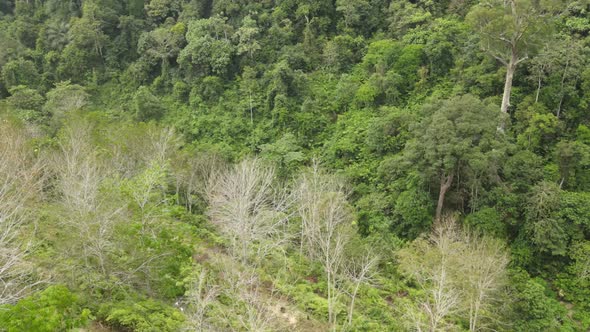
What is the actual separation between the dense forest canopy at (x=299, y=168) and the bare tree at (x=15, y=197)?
0.14 m

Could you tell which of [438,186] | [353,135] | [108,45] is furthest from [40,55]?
[438,186]

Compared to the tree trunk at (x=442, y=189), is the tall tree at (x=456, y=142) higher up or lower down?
higher up

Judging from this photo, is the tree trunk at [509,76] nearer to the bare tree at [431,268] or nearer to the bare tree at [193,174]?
the bare tree at [431,268]

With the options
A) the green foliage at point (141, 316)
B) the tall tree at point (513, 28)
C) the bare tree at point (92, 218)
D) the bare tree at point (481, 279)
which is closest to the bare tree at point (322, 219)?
the bare tree at point (481, 279)

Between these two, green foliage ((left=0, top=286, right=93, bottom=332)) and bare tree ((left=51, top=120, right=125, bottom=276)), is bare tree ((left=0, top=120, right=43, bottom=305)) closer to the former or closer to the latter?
green foliage ((left=0, top=286, right=93, bottom=332))

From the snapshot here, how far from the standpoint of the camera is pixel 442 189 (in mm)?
20875

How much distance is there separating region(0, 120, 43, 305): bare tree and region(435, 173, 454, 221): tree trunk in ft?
55.3

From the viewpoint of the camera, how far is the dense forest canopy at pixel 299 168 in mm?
14195

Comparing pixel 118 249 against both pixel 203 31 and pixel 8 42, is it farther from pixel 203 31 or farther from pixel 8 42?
pixel 8 42

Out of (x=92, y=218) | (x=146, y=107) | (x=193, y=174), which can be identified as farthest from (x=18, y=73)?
(x=92, y=218)

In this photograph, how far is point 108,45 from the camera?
40.3 m

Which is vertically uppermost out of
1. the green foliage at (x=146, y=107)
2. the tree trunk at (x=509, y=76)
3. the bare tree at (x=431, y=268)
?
the tree trunk at (x=509, y=76)

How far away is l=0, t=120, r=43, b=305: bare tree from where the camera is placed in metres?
11.1

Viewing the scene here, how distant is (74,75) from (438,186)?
32942mm
